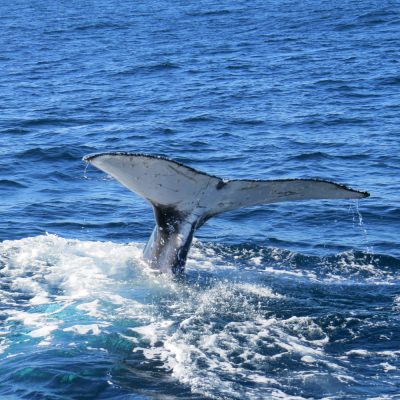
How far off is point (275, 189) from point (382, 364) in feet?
6.19

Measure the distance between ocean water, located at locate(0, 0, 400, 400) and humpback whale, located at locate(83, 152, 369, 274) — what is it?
475 mm

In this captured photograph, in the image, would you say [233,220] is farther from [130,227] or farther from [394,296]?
[394,296]

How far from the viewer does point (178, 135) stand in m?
20.4

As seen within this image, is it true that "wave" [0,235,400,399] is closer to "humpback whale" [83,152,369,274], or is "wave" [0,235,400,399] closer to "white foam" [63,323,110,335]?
"white foam" [63,323,110,335]

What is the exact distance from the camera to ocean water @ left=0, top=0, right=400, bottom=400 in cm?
812

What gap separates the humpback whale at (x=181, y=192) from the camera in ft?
27.7

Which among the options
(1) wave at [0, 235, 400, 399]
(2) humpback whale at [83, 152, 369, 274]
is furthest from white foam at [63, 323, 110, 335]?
(2) humpback whale at [83, 152, 369, 274]

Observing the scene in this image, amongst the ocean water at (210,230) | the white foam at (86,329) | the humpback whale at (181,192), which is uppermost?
the humpback whale at (181,192)

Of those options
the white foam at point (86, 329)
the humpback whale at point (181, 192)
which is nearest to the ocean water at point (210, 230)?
the white foam at point (86, 329)

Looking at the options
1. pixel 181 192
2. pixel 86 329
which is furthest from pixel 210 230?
pixel 86 329

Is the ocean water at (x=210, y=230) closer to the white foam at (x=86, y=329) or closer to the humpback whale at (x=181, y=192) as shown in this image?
the white foam at (x=86, y=329)

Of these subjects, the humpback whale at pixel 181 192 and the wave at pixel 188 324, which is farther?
the humpback whale at pixel 181 192

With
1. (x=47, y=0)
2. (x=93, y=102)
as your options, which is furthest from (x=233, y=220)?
(x=47, y=0)

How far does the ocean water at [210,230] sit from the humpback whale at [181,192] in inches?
18.7
